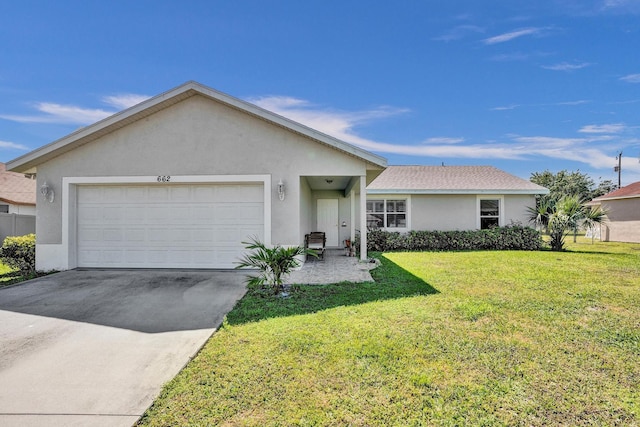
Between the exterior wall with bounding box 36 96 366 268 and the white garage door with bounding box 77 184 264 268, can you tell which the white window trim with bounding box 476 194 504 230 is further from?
the white garage door with bounding box 77 184 264 268

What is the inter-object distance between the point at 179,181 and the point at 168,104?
2.17 meters

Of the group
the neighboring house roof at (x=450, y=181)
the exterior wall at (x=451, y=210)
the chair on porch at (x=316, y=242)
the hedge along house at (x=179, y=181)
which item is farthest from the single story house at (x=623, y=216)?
the hedge along house at (x=179, y=181)

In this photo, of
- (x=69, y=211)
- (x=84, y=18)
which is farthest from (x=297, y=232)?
(x=84, y=18)

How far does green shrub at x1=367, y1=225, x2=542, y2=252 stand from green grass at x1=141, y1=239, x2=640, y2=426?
8.39m

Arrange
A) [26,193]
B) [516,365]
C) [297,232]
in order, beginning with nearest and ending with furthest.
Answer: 1. [516,365]
2. [297,232]
3. [26,193]

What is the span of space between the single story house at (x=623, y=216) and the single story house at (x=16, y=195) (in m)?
32.2

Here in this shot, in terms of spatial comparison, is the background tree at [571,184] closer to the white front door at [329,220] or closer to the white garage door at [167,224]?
the white front door at [329,220]

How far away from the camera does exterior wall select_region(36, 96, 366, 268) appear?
892cm

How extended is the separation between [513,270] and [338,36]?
10229mm

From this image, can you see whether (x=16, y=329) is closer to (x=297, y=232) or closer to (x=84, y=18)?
(x=297, y=232)

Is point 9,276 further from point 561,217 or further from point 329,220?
point 561,217

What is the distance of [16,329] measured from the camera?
474cm

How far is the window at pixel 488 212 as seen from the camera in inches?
624

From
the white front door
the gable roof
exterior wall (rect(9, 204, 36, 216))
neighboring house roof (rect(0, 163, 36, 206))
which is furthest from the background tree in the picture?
neighboring house roof (rect(0, 163, 36, 206))
